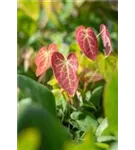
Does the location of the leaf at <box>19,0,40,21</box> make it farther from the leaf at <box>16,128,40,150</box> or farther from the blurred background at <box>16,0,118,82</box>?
the leaf at <box>16,128,40,150</box>

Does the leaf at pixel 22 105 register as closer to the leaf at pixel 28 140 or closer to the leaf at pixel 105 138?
the leaf at pixel 28 140

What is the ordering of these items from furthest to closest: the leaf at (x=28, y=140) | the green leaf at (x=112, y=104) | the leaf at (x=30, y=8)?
1. the leaf at (x=30, y=8)
2. the green leaf at (x=112, y=104)
3. the leaf at (x=28, y=140)

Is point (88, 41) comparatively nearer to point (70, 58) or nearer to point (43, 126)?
point (70, 58)

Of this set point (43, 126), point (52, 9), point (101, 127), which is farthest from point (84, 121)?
point (52, 9)

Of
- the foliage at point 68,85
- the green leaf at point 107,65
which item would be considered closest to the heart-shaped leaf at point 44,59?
the foliage at point 68,85

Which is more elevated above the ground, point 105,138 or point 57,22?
point 57,22
